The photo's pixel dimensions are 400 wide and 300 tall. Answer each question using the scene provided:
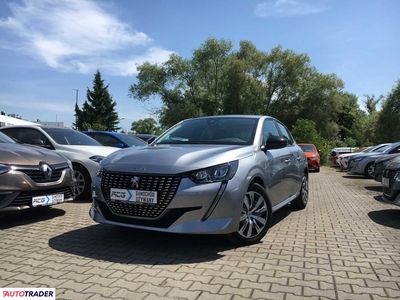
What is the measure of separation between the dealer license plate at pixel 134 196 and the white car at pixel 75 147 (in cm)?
328

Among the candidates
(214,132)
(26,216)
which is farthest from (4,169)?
(214,132)

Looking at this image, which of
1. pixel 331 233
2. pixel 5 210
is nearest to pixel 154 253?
pixel 5 210

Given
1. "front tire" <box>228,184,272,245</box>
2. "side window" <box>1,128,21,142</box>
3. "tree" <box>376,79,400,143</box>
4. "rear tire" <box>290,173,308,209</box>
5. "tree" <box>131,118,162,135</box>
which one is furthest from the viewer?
"tree" <box>131,118,162,135</box>

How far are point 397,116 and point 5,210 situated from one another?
38938 millimetres

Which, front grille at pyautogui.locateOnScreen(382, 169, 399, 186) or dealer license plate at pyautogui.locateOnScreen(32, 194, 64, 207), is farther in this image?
front grille at pyautogui.locateOnScreen(382, 169, 399, 186)

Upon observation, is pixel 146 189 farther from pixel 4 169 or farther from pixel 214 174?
pixel 4 169

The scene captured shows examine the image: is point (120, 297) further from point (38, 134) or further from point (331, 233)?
point (38, 134)

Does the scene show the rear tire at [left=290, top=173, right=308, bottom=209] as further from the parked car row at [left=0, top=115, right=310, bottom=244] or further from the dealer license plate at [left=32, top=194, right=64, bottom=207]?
the dealer license plate at [left=32, top=194, right=64, bottom=207]

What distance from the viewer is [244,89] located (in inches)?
1531

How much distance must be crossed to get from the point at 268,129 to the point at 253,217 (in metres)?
1.66

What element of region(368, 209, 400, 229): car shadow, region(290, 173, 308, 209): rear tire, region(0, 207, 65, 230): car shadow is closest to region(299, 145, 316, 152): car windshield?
region(368, 209, 400, 229): car shadow

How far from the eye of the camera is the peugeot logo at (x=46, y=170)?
515cm

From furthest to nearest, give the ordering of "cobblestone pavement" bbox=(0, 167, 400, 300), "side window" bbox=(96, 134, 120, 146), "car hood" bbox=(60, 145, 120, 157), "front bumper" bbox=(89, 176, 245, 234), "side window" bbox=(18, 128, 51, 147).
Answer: "side window" bbox=(96, 134, 120, 146)
"side window" bbox=(18, 128, 51, 147)
"car hood" bbox=(60, 145, 120, 157)
"front bumper" bbox=(89, 176, 245, 234)
"cobblestone pavement" bbox=(0, 167, 400, 300)

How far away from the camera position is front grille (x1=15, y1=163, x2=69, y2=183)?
493 centimetres
